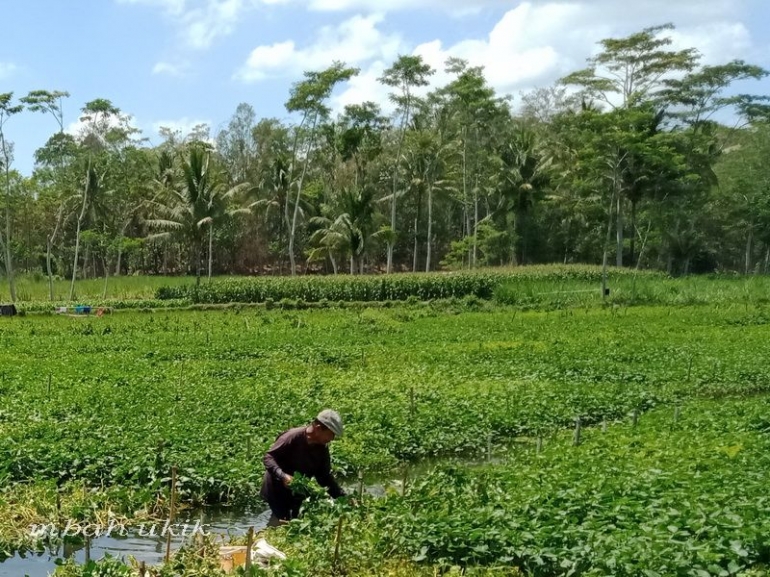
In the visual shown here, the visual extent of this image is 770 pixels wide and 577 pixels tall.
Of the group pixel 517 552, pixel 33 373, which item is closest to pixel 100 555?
pixel 517 552

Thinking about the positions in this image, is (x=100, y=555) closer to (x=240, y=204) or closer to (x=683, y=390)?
(x=683, y=390)

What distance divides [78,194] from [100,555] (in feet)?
163

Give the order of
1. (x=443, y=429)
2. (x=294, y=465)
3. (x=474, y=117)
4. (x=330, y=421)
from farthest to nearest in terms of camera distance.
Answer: (x=474, y=117) → (x=443, y=429) → (x=294, y=465) → (x=330, y=421)

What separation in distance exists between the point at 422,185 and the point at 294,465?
48343 mm

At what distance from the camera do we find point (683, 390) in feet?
52.1

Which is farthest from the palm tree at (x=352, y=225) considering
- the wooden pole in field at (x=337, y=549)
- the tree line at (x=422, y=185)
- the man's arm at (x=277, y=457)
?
the wooden pole in field at (x=337, y=549)

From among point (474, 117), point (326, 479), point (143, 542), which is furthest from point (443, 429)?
point (474, 117)

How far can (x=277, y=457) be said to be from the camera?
826 cm

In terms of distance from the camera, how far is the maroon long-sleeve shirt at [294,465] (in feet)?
26.9

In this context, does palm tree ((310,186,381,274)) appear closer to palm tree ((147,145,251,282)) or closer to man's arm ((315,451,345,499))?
palm tree ((147,145,251,282))

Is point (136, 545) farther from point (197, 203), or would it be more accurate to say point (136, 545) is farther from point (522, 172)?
point (522, 172)

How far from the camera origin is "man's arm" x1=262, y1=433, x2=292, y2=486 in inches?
316

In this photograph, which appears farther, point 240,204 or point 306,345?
point 240,204

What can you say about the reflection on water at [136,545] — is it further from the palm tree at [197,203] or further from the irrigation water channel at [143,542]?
the palm tree at [197,203]
